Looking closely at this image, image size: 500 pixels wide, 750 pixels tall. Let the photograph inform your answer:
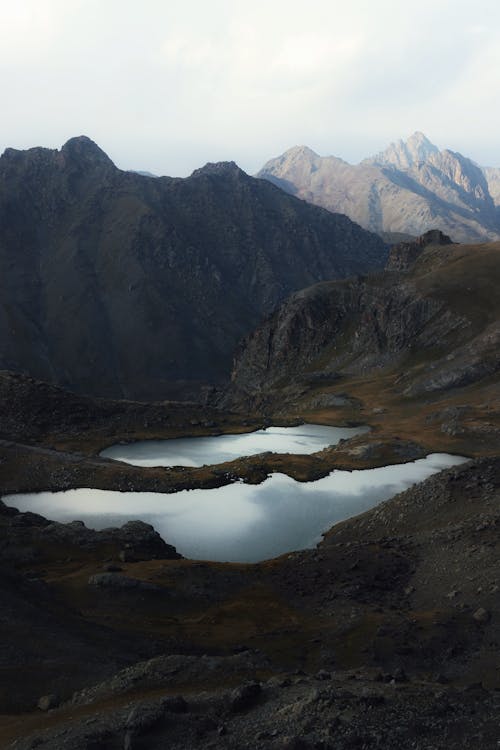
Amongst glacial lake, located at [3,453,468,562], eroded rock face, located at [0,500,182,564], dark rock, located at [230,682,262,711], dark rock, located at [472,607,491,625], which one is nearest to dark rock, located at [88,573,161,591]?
eroded rock face, located at [0,500,182,564]

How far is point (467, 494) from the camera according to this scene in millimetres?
61719

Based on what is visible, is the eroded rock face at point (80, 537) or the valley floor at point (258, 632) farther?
the eroded rock face at point (80, 537)

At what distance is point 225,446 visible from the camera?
391 ft

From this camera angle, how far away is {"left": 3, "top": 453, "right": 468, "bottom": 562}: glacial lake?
64.5 metres

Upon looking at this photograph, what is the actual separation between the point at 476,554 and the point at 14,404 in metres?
100

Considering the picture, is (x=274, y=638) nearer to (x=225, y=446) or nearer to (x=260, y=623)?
(x=260, y=623)

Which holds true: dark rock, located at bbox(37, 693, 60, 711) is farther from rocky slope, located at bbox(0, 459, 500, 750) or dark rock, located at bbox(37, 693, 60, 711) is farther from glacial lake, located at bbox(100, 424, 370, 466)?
glacial lake, located at bbox(100, 424, 370, 466)

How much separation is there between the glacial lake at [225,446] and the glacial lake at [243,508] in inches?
881

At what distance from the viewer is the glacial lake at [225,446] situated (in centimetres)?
10674

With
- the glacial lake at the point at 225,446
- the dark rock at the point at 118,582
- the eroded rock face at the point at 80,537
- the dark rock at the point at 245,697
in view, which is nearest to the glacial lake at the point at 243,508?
the eroded rock face at the point at 80,537

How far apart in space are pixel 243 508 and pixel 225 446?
1722 inches

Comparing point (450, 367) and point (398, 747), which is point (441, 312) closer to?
point (450, 367)

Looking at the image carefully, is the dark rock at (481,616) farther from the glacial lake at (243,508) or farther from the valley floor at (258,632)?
the glacial lake at (243,508)

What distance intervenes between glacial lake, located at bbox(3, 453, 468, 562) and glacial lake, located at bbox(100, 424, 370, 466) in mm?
22390
